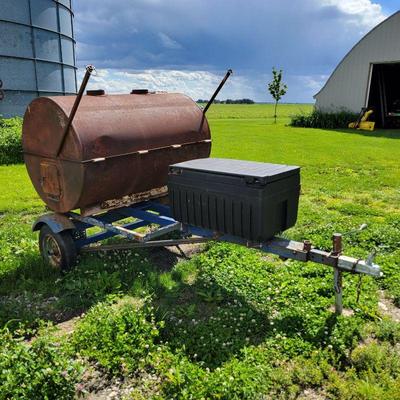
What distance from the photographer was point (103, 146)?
5133 millimetres

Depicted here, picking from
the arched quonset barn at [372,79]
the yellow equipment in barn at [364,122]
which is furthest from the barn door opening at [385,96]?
the yellow equipment in barn at [364,122]

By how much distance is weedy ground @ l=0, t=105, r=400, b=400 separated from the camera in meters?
3.46

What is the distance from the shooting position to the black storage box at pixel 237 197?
4027mm

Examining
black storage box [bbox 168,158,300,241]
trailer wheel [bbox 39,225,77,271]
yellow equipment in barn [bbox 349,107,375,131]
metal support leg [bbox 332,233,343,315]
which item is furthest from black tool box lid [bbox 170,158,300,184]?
yellow equipment in barn [bbox 349,107,375,131]

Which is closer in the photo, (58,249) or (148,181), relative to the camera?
(58,249)

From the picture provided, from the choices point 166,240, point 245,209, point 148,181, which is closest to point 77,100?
point 148,181

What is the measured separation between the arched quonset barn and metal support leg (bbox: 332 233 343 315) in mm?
25221

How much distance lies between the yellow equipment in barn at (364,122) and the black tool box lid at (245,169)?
933 inches

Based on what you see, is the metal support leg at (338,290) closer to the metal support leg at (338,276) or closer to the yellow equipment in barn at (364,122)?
the metal support leg at (338,276)

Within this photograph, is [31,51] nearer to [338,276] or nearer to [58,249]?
[58,249]

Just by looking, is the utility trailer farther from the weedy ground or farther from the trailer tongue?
the weedy ground

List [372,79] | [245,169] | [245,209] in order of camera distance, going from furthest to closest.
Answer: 1. [372,79]
2. [245,169]
3. [245,209]

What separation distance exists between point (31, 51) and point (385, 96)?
2213 centimetres

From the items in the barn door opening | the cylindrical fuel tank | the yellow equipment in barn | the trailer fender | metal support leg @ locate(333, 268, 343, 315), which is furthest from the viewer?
the barn door opening
